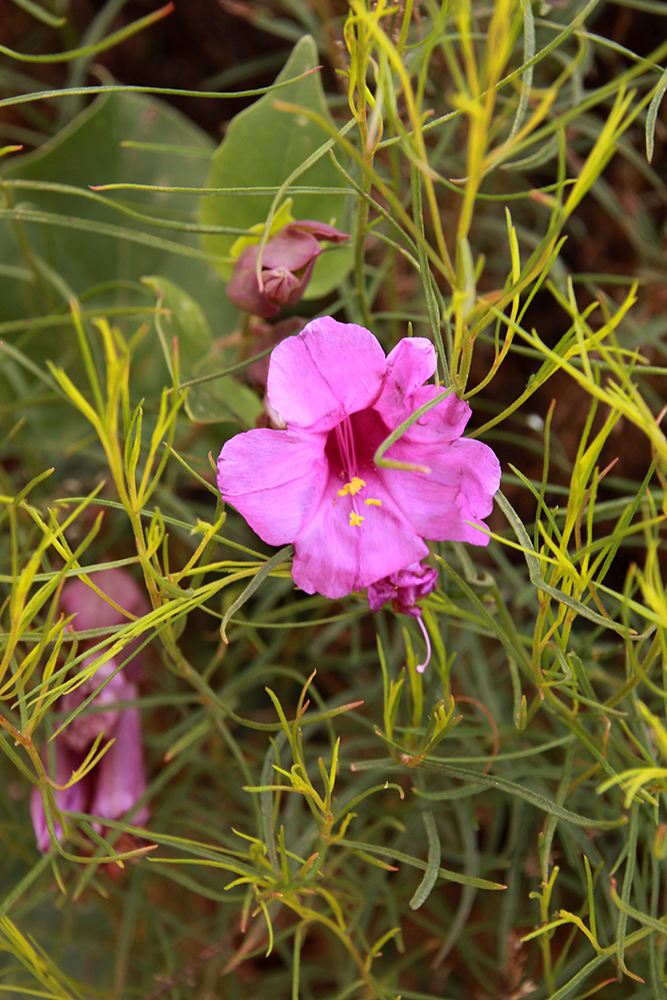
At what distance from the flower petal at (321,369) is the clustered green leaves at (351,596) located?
0.02 metres

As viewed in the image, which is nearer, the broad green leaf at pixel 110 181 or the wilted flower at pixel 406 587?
the wilted flower at pixel 406 587

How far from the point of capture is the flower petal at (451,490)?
334 mm

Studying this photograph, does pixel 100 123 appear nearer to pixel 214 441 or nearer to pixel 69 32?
pixel 69 32

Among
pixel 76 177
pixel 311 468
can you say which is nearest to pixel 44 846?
pixel 311 468

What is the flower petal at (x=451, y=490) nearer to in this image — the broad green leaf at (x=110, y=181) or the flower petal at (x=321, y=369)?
the flower petal at (x=321, y=369)

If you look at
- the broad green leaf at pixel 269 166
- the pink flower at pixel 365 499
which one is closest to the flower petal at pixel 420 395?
the pink flower at pixel 365 499

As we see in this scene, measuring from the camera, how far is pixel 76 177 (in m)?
0.70

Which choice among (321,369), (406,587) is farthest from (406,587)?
(321,369)

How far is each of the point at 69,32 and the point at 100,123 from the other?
11cm

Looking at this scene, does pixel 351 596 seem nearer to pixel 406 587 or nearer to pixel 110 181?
pixel 406 587

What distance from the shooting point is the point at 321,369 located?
344 mm

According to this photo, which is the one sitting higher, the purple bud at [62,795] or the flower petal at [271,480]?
the flower petal at [271,480]

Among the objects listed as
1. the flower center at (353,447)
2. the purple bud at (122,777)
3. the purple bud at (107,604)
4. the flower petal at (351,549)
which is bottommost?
the purple bud at (122,777)

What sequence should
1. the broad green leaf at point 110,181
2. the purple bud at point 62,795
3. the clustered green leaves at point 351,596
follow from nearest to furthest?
1. the clustered green leaves at point 351,596
2. the purple bud at point 62,795
3. the broad green leaf at point 110,181
